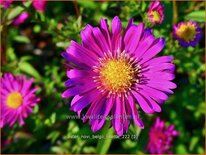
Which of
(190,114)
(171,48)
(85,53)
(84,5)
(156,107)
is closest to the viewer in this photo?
(156,107)

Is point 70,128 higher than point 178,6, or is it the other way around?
point 178,6

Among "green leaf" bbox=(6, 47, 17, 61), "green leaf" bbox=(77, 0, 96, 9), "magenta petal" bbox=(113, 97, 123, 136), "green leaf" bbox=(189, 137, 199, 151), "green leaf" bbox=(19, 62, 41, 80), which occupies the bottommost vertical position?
"green leaf" bbox=(189, 137, 199, 151)

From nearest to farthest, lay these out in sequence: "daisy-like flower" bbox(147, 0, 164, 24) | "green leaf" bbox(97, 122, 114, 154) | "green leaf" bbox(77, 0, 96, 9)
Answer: "daisy-like flower" bbox(147, 0, 164, 24), "green leaf" bbox(97, 122, 114, 154), "green leaf" bbox(77, 0, 96, 9)

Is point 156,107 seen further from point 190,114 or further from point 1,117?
point 190,114

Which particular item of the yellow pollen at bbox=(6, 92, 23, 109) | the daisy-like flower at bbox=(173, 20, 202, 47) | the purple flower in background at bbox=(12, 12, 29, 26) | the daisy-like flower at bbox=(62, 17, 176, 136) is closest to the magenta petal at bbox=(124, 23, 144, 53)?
the daisy-like flower at bbox=(62, 17, 176, 136)

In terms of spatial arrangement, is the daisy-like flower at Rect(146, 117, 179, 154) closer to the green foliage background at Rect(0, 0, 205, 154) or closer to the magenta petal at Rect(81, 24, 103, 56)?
the green foliage background at Rect(0, 0, 205, 154)

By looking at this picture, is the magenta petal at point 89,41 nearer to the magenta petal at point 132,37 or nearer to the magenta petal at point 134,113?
the magenta petal at point 132,37

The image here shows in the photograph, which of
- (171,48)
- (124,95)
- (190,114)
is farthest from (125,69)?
(190,114)

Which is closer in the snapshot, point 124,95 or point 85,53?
point 85,53

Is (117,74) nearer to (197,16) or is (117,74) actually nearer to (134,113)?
(134,113)
